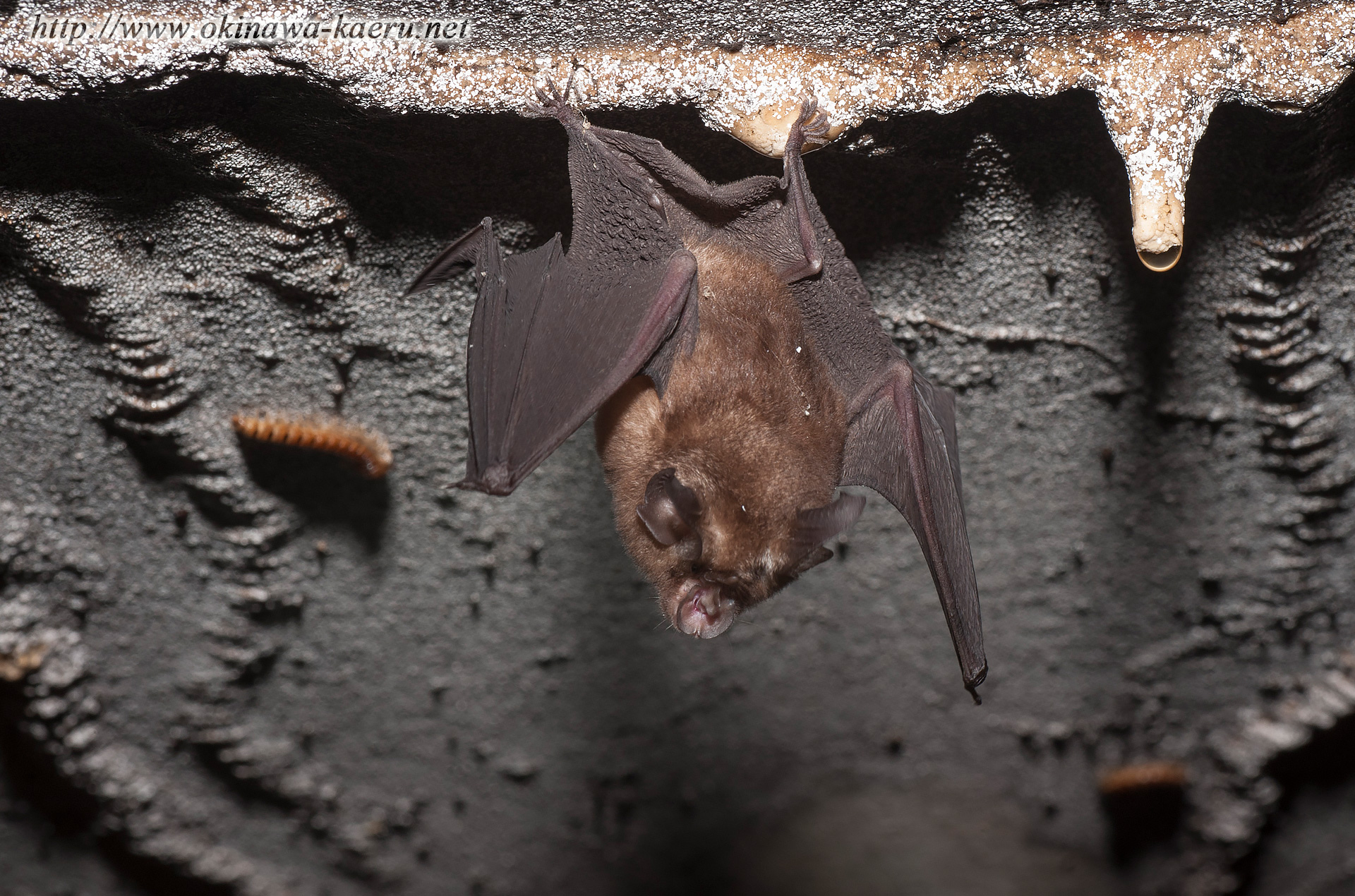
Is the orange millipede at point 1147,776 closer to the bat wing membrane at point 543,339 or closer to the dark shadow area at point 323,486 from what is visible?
the bat wing membrane at point 543,339

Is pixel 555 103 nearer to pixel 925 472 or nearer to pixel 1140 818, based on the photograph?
pixel 925 472

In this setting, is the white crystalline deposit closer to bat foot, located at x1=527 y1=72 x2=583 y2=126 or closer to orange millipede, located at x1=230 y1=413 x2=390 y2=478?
bat foot, located at x1=527 y1=72 x2=583 y2=126

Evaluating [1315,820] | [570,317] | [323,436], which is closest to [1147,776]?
[1315,820]

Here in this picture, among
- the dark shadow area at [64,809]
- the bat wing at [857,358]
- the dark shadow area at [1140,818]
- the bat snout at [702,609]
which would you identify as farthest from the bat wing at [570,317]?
the dark shadow area at [1140,818]

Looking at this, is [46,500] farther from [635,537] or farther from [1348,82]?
[1348,82]

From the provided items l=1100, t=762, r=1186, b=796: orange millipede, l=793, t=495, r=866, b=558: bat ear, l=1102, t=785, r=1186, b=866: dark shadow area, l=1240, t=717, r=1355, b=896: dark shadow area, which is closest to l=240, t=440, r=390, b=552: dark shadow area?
l=793, t=495, r=866, b=558: bat ear

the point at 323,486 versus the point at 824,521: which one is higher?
the point at 824,521
